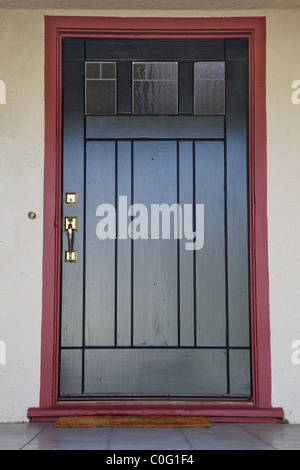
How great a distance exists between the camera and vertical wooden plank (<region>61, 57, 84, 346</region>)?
330cm

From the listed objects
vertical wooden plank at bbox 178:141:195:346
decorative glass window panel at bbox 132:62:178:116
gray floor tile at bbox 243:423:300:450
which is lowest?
gray floor tile at bbox 243:423:300:450

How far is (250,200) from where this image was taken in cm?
333

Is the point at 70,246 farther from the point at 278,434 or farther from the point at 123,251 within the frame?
the point at 278,434

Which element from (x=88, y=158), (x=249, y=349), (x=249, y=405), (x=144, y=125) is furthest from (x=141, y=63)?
(x=249, y=405)

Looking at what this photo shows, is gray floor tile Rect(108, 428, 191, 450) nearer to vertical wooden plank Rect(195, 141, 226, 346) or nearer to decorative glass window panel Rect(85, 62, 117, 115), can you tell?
vertical wooden plank Rect(195, 141, 226, 346)

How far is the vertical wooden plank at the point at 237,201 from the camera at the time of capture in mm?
3307

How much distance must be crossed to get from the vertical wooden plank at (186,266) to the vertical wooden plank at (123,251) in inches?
11.1

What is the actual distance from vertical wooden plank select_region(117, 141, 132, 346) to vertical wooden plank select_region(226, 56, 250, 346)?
1.80 feet

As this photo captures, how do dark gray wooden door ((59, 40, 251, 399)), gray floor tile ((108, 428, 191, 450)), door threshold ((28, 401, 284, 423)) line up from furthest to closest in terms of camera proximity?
dark gray wooden door ((59, 40, 251, 399))
door threshold ((28, 401, 284, 423))
gray floor tile ((108, 428, 191, 450))

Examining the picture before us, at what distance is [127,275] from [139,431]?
832 millimetres

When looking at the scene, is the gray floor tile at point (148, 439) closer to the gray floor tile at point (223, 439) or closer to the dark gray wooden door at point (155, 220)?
the gray floor tile at point (223, 439)

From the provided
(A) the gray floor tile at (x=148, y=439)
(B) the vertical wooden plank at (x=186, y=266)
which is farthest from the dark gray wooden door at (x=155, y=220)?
(A) the gray floor tile at (x=148, y=439)

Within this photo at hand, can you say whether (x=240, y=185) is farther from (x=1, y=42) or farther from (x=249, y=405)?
(x=1, y=42)

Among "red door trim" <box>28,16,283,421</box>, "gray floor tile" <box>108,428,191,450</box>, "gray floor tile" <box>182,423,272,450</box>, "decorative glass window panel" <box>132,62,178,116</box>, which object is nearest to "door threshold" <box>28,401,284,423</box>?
"red door trim" <box>28,16,283,421</box>
